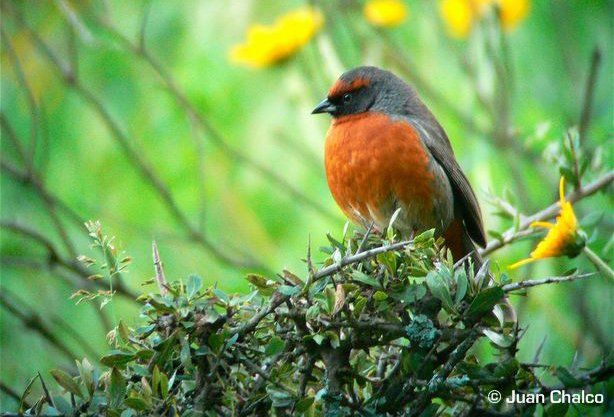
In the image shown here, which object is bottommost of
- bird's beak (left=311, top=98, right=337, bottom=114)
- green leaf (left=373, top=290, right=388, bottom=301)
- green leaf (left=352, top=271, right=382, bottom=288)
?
green leaf (left=373, top=290, right=388, bottom=301)

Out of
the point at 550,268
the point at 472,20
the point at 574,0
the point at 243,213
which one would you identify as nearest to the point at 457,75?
the point at 574,0

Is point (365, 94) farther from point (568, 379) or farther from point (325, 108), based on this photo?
point (568, 379)

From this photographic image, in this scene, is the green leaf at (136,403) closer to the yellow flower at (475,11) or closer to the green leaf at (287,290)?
the green leaf at (287,290)

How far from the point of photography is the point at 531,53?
5402 millimetres

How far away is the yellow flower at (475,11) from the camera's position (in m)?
4.13

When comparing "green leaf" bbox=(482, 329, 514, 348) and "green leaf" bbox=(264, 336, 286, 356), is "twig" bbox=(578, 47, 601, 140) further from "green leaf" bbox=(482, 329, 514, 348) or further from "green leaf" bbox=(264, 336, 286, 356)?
"green leaf" bbox=(264, 336, 286, 356)

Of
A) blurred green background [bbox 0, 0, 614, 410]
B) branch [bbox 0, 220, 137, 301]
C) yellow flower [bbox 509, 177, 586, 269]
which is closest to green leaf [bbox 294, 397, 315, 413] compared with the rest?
yellow flower [bbox 509, 177, 586, 269]

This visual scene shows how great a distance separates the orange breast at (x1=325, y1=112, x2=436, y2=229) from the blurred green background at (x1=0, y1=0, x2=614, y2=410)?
0.35 meters

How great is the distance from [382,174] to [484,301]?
170cm

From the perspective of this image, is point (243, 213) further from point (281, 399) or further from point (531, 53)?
point (281, 399)

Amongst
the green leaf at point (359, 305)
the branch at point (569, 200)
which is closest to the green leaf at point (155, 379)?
the green leaf at point (359, 305)

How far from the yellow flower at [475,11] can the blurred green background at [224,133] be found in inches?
2.4

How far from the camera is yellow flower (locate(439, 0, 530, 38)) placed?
163 inches

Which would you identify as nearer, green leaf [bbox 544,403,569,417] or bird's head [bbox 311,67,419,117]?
green leaf [bbox 544,403,569,417]
